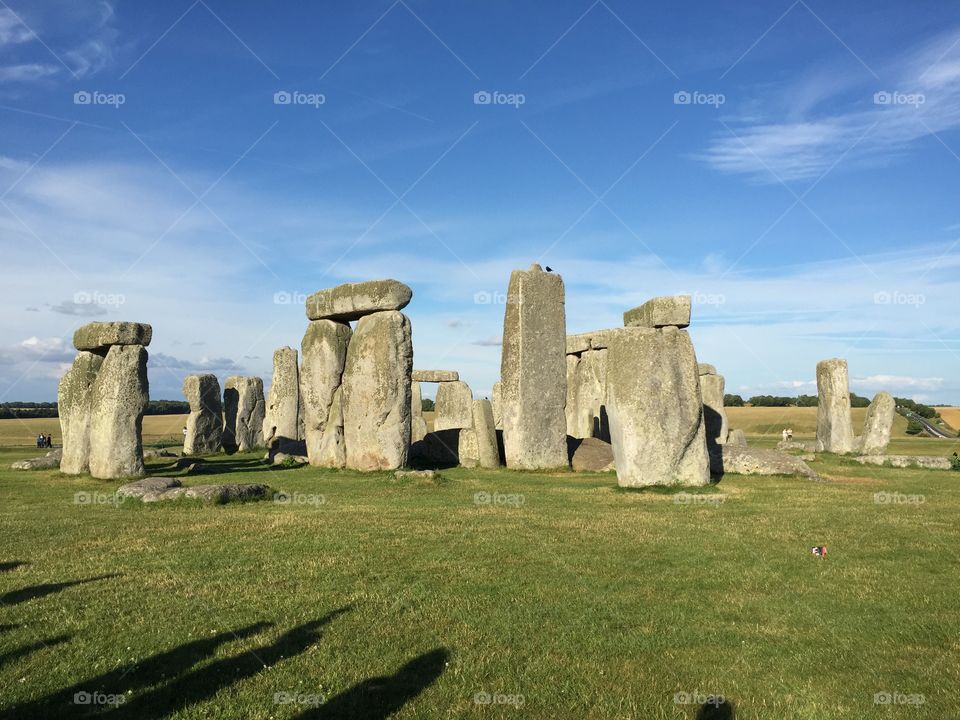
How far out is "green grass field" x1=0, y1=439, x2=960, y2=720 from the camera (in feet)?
14.3

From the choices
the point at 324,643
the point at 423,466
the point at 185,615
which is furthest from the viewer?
the point at 423,466

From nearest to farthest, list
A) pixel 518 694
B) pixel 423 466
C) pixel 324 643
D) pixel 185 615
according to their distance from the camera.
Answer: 1. pixel 518 694
2. pixel 324 643
3. pixel 185 615
4. pixel 423 466

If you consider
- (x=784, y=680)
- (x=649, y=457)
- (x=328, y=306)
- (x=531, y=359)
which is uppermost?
(x=328, y=306)

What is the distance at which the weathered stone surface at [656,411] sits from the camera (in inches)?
516

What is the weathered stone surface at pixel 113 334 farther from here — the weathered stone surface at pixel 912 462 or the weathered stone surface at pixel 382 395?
the weathered stone surface at pixel 912 462

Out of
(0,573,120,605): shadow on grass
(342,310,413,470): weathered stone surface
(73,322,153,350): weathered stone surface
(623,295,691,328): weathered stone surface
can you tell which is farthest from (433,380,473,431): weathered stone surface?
(0,573,120,605): shadow on grass

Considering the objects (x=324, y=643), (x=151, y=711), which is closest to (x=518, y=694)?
(x=324, y=643)

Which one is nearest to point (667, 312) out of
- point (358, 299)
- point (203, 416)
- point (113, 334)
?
point (358, 299)

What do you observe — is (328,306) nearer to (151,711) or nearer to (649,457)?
(649,457)

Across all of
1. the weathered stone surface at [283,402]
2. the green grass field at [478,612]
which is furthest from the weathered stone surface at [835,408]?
the weathered stone surface at [283,402]

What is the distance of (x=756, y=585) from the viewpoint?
6738mm

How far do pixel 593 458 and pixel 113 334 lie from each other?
11.1 m

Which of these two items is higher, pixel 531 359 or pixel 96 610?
pixel 531 359

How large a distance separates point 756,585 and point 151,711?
5142 millimetres
